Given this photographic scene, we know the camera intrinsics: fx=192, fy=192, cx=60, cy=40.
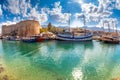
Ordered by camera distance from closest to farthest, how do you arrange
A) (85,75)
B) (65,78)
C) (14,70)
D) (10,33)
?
(65,78)
(85,75)
(14,70)
(10,33)

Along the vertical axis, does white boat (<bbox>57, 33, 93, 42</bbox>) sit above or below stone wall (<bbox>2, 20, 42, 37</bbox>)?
below

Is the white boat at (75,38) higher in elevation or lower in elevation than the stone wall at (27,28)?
lower

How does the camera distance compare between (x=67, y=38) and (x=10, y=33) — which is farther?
(x=10, y=33)

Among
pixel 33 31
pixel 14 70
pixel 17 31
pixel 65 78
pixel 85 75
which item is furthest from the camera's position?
pixel 17 31

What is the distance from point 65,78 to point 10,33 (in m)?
103

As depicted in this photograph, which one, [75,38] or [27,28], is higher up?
[27,28]

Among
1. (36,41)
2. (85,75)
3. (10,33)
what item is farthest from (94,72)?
(10,33)

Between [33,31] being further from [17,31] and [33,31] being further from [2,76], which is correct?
[2,76]

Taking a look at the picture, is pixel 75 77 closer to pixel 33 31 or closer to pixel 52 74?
pixel 52 74

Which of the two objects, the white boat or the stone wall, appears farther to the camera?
the stone wall

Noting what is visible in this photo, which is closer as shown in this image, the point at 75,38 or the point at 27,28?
the point at 75,38

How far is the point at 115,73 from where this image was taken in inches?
866

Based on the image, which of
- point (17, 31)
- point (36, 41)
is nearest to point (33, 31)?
point (17, 31)

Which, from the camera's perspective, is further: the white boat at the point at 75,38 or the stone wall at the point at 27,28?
the stone wall at the point at 27,28
